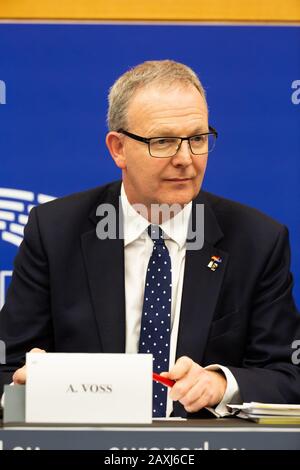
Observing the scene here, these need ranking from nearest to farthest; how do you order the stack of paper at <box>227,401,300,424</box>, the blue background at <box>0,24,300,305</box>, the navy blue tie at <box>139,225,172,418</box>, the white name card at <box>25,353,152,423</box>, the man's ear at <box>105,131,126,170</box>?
the white name card at <box>25,353,152,423</box> → the stack of paper at <box>227,401,300,424</box> → the navy blue tie at <box>139,225,172,418</box> → the man's ear at <box>105,131,126,170</box> → the blue background at <box>0,24,300,305</box>

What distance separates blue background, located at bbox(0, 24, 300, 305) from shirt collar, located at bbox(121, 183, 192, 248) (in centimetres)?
39

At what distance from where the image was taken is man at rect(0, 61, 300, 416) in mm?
2822

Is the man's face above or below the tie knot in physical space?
above

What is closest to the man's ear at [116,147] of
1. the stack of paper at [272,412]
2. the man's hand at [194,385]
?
the man's hand at [194,385]

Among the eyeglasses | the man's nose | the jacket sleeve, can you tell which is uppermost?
the eyeglasses


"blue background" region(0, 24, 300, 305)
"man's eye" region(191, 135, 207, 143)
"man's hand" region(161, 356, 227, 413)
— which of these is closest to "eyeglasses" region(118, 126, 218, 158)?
"man's eye" region(191, 135, 207, 143)

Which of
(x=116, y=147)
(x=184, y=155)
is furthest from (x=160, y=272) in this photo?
(x=116, y=147)

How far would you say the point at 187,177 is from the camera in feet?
9.25

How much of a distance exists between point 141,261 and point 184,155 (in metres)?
0.37

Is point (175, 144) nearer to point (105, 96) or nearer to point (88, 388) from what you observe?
point (105, 96)

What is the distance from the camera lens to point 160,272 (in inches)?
112

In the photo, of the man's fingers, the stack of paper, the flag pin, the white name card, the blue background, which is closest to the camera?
the white name card

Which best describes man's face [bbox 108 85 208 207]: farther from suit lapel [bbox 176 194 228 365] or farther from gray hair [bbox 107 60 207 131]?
suit lapel [bbox 176 194 228 365]
